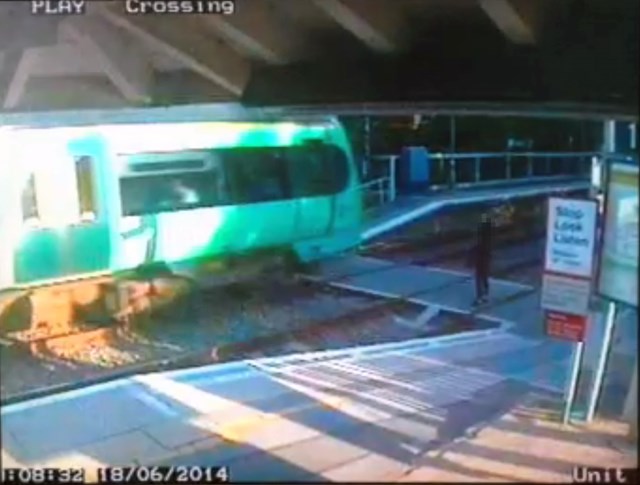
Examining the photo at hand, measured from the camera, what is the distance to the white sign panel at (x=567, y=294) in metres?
1.50

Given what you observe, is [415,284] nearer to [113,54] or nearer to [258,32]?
[258,32]

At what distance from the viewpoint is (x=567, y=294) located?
153 cm

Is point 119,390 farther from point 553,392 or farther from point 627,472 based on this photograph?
point 627,472

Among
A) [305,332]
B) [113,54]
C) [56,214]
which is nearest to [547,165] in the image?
[305,332]

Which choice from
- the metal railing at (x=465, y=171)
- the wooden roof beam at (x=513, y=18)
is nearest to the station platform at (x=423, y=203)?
the metal railing at (x=465, y=171)

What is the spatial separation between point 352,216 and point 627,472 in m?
1.21

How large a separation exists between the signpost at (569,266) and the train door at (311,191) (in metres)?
1.05

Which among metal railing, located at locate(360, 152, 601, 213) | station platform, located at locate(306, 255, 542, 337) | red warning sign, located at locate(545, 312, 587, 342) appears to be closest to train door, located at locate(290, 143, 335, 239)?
station platform, located at locate(306, 255, 542, 337)

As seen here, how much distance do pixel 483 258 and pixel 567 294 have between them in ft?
2.49

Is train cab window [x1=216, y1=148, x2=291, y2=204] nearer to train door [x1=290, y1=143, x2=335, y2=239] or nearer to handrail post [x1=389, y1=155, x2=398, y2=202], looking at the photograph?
train door [x1=290, y1=143, x2=335, y2=239]

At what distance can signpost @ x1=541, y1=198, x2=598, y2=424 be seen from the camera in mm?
1470

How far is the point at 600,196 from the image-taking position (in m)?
1.44

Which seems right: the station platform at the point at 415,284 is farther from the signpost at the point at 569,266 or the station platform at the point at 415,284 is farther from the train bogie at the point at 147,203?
the signpost at the point at 569,266

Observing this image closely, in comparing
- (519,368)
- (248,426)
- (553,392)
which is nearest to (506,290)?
(519,368)
